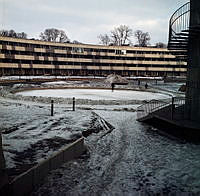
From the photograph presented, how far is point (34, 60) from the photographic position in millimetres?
68500

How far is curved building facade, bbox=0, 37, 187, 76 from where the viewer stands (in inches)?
2549

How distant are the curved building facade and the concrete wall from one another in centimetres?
5756

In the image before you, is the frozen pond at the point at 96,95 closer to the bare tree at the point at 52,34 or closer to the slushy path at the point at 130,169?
the slushy path at the point at 130,169

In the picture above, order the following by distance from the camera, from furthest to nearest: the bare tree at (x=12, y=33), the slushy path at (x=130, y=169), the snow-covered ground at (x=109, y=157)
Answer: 1. the bare tree at (x=12, y=33)
2. the snow-covered ground at (x=109, y=157)
3. the slushy path at (x=130, y=169)

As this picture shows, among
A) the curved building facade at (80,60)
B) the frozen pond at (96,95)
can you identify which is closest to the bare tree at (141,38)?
the curved building facade at (80,60)

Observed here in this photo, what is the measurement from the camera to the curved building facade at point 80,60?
212 ft

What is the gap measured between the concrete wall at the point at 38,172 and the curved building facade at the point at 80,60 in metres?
57.6

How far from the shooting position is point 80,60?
7612cm

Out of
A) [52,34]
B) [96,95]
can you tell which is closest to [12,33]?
[52,34]

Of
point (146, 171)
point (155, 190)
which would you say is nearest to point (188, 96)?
point (146, 171)

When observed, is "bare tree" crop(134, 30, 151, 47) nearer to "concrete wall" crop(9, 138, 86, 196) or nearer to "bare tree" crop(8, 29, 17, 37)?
"bare tree" crop(8, 29, 17, 37)

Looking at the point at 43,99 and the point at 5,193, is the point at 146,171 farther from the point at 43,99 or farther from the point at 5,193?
the point at 43,99

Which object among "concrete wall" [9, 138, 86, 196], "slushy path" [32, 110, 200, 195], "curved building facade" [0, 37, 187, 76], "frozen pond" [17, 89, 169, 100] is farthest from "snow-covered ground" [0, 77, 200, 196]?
"curved building facade" [0, 37, 187, 76]

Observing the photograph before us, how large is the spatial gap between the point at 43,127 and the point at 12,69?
55731 mm
